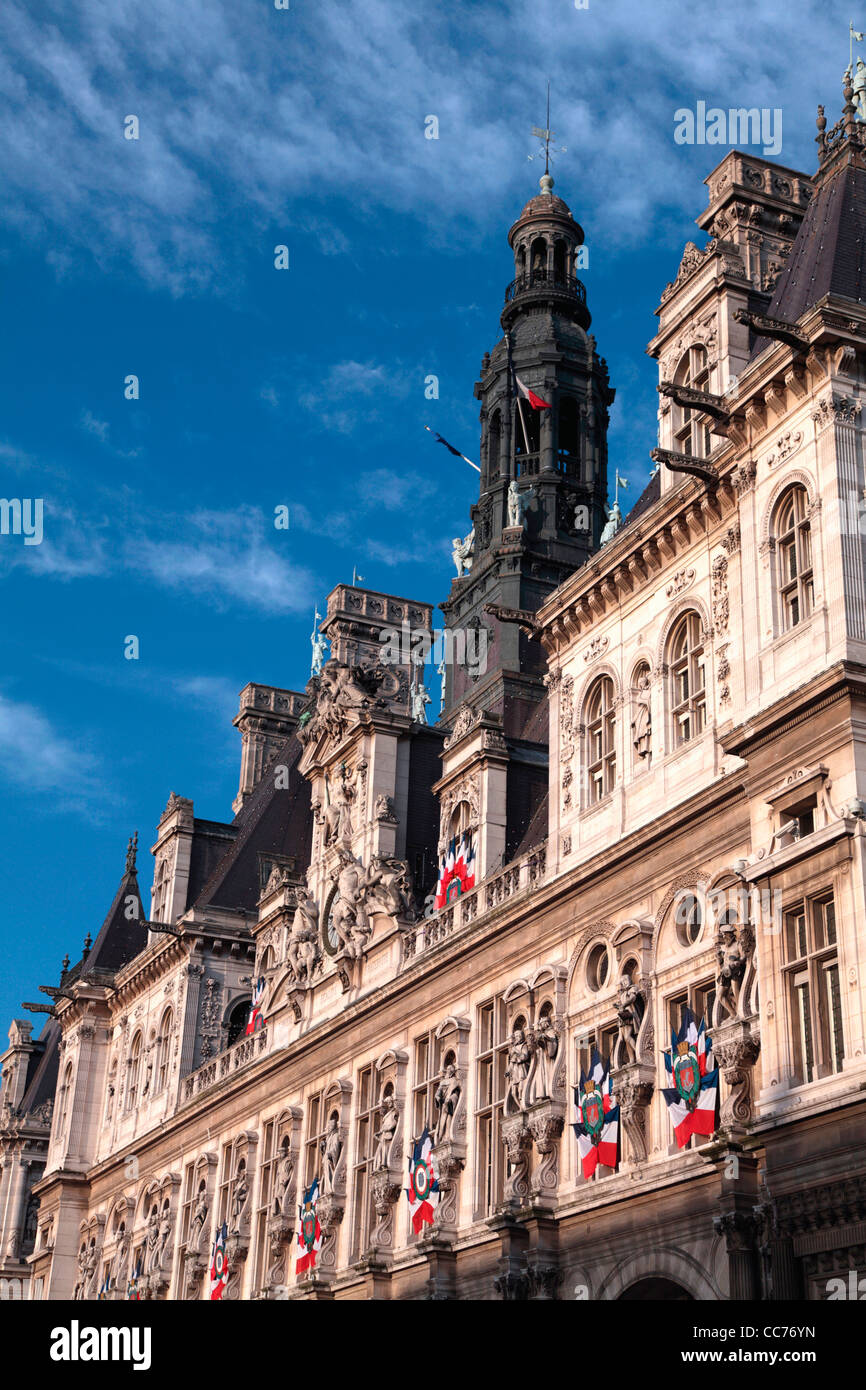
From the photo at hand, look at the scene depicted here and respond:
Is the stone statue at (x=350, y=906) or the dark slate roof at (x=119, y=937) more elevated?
the dark slate roof at (x=119, y=937)

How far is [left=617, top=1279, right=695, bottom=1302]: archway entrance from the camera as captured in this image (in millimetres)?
28375

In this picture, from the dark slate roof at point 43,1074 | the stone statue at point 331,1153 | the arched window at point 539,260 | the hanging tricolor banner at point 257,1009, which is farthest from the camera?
the dark slate roof at point 43,1074

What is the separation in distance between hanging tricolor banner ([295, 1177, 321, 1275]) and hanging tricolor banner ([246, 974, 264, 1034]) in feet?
25.0

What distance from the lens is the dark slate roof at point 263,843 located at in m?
57.2

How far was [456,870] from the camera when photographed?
4062 cm

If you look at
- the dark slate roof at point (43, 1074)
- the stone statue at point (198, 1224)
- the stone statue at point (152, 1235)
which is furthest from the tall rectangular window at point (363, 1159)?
the dark slate roof at point (43, 1074)

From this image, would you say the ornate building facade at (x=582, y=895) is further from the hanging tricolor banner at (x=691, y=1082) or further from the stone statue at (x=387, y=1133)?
the hanging tricolor banner at (x=691, y=1082)

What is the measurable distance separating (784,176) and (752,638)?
1234 cm

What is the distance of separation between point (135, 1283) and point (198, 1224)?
547cm

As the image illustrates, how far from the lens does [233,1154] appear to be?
48.2 metres

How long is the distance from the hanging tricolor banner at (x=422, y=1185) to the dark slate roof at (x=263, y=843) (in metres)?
19.1

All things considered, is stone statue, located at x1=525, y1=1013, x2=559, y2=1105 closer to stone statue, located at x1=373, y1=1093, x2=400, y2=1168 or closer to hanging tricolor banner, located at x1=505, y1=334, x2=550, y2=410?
stone statue, located at x1=373, y1=1093, x2=400, y2=1168

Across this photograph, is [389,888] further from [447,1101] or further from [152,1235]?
[152,1235]

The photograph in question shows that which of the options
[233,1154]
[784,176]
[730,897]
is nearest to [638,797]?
[730,897]
